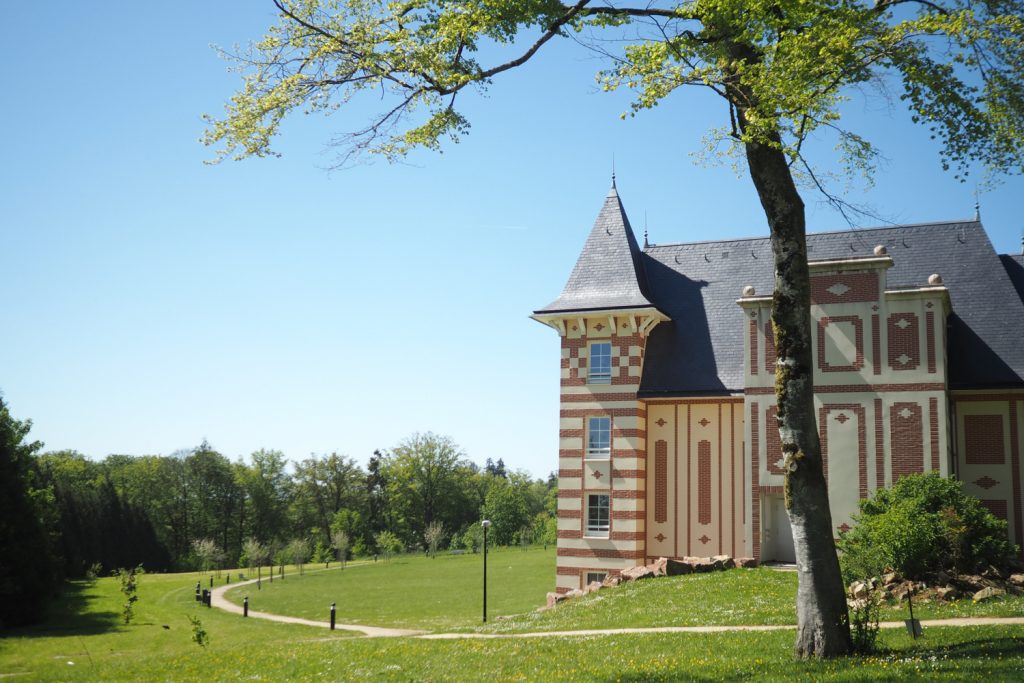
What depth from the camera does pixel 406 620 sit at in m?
31.4

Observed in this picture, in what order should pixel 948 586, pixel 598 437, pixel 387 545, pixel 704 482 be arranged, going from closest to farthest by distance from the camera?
1. pixel 948 586
2. pixel 704 482
3. pixel 598 437
4. pixel 387 545

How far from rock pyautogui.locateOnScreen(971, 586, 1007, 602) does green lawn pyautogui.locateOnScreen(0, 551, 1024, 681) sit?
75 centimetres

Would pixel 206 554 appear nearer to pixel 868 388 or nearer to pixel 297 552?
pixel 297 552

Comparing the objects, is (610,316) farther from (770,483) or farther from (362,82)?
(362,82)

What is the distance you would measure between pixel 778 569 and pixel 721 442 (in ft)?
15.1

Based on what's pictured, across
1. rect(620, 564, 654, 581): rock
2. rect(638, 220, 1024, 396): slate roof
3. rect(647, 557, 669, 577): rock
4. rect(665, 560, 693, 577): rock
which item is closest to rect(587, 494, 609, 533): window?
rect(620, 564, 654, 581): rock

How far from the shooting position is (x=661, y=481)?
26.7 meters

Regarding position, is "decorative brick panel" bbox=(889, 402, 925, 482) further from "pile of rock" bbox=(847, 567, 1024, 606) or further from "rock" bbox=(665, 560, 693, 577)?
"rock" bbox=(665, 560, 693, 577)

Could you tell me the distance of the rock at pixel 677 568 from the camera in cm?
2342

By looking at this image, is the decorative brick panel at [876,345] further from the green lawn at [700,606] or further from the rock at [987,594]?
the rock at [987,594]

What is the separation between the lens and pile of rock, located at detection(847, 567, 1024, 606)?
1770cm

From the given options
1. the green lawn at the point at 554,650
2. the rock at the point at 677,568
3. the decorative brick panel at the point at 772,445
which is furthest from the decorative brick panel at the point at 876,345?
the rock at the point at 677,568

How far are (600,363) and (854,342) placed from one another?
7921 millimetres

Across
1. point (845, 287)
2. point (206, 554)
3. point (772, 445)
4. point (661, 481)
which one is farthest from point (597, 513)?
point (206, 554)
